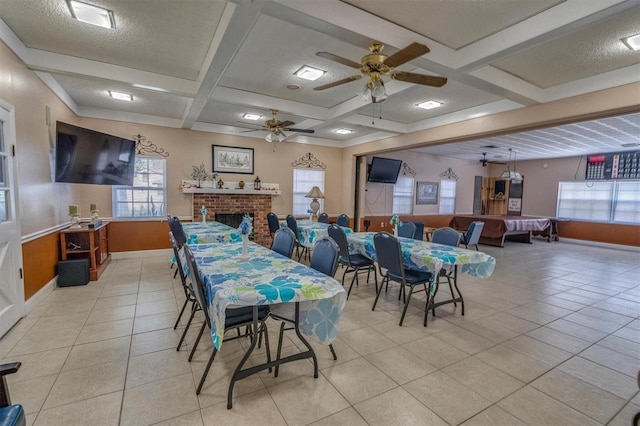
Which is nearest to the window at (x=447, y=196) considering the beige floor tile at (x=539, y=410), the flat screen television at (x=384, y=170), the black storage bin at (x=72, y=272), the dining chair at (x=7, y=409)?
the flat screen television at (x=384, y=170)

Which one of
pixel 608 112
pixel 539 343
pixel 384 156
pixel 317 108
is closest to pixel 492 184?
pixel 384 156

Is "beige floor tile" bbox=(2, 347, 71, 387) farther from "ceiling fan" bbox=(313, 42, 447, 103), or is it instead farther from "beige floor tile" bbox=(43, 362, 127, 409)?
"ceiling fan" bbox=(313, 42, 447, 103)

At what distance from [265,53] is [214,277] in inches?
89.8

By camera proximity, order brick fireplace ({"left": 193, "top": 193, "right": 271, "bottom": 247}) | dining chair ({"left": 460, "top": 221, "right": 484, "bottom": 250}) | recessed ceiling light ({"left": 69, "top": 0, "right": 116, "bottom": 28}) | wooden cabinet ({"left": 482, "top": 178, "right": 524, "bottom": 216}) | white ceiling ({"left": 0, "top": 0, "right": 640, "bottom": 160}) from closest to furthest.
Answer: white ceiling ({"left": 0, "top": 0, "right": 640, "bottom": 160}) → recessed ceiling light ({"left": 69, "top": 0, "right": 116, "bottom": 28}) → dining chair ({"left": 460, "top": 221, "right": 484, "bottom": 250}) → brick fireplace ({"left": 193, "top": 193, "right": 271, "bottom": 247}) → wooden cabinet ({"left": 482, "top": 178, "right": 524, "bottom": 216})

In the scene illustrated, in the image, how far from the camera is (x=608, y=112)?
337cm

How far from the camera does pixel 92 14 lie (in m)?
2.44

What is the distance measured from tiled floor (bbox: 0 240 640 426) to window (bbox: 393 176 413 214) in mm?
5234

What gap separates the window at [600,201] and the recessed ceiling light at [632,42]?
7250 millimetres

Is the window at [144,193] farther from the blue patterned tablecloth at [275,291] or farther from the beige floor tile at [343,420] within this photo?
the beige floor tile at [343,420]

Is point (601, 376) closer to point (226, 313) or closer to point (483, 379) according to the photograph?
point (483, 379)

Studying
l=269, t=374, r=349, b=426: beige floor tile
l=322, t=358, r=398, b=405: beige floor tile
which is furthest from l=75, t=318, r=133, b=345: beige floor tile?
l=322, t=358, r=398, b=405: beige floor tile


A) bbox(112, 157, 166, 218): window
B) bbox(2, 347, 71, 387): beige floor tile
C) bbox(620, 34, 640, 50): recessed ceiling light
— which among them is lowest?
bbox(2, 347, 71, 387): beige floor tile

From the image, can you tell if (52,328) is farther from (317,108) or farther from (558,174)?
(558,174)

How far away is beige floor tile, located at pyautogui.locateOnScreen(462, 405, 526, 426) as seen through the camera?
1.69 meters
